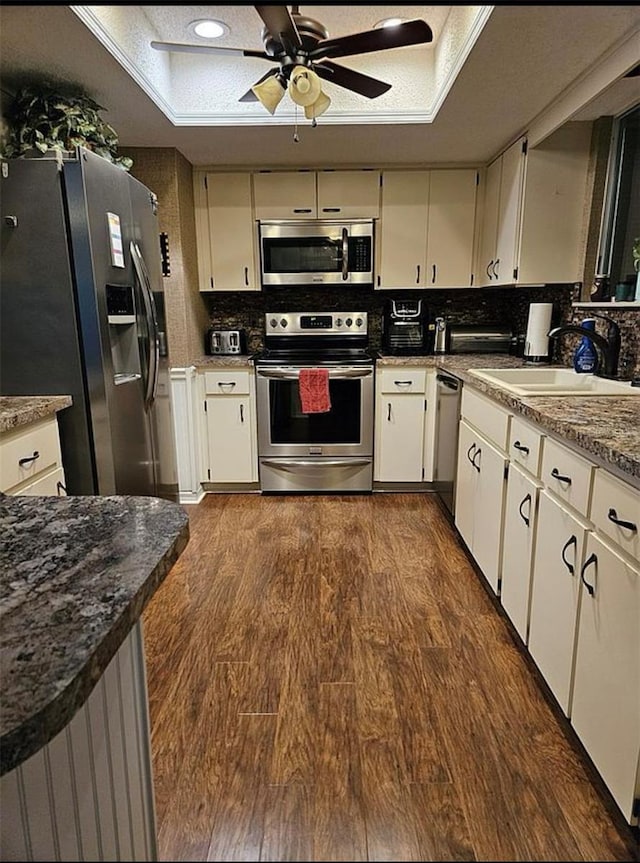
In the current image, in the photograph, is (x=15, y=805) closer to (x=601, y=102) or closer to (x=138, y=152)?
(x=601, y=102)

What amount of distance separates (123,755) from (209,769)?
99 cm

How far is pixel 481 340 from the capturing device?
11.9 feet

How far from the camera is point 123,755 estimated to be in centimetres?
57

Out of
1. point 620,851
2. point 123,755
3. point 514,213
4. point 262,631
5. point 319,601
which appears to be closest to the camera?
point 620,851

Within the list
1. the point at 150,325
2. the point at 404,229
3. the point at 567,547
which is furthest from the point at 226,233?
the point at 567,547

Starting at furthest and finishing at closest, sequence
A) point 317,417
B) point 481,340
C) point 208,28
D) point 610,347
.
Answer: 1. point 481,340
2. point 317,417
3. point 610,347
4. point 208,28

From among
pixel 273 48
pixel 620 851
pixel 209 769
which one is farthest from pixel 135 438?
pixel 620 851

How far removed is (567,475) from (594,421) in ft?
0.57

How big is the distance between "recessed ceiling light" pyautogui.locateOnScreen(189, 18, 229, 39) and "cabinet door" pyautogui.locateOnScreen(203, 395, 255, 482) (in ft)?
7.41

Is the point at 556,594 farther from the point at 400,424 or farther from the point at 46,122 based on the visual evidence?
the point at 46,122

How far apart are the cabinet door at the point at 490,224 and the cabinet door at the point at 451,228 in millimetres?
70

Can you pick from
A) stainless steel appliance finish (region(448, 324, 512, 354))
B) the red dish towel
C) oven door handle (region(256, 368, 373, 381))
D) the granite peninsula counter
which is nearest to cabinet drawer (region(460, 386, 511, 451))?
oven door handle (region(256, 368, 373, 381))

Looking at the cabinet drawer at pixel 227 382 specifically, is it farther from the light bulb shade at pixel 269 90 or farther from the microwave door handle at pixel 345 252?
the light bulb shade at pixel 269 90

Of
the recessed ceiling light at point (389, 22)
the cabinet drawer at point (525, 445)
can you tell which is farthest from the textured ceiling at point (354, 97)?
the cabinet drawer at point (525, 445)
